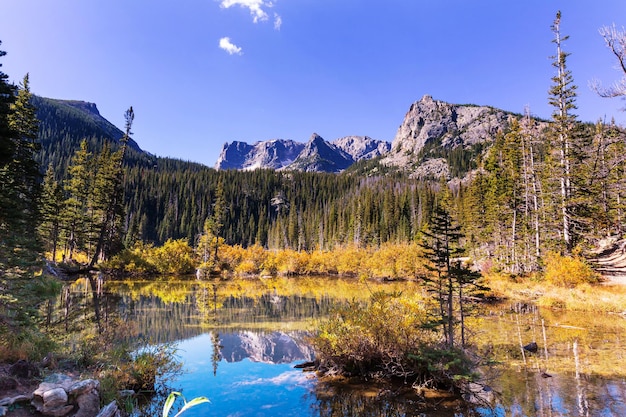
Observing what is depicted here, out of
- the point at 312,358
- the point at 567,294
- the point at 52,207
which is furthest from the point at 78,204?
the point at 567,294

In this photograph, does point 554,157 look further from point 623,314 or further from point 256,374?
point 256,374

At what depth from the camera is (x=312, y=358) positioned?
A: 44.3ft

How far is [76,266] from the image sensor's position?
3981cm

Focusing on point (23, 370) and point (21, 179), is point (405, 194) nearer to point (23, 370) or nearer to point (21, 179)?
point (21, 179)

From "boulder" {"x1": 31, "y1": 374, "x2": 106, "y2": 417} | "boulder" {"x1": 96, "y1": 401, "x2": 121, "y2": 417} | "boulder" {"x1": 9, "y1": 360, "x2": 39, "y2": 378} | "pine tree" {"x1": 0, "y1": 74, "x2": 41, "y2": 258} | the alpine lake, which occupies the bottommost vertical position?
the alpine lake

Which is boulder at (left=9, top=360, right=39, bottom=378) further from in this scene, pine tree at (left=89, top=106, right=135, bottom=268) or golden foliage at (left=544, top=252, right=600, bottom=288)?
pine tree at (left=89, top=106, right=135, bottom=268)

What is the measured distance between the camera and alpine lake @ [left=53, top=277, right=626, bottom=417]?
28.2ft

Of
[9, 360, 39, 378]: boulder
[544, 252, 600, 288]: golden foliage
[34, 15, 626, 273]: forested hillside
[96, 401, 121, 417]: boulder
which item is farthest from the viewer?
[34, 15, 626, 273]: forested hillside

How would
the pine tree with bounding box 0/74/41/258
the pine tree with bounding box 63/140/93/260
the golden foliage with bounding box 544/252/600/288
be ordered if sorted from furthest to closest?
the pine tree with bounding box 63/140/93/260, the golden foliage with bounding box 544/252/600/288, the pine tree with bounding box 0/74/41/258

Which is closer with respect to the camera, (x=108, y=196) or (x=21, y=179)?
(x=21, y=179)

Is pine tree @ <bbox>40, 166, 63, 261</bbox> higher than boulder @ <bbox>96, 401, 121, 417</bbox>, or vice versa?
pine tree @ <bbox>40, 166, 63, 261</bbox>

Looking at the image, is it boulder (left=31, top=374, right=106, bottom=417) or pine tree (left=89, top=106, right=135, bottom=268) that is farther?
pine tree (left=89, top=106, right=135, bottom=268)

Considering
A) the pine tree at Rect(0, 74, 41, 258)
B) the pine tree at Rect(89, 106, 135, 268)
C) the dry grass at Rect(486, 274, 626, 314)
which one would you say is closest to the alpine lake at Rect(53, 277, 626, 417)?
the dry grass at Rect(486, 274, 626, 314)

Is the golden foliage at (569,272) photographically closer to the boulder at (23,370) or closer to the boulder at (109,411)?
the boulder at (109,411)
